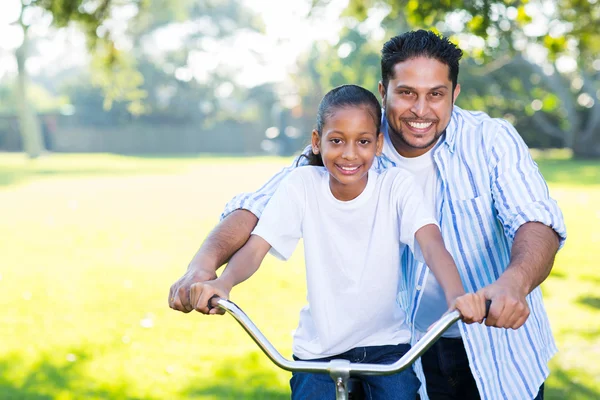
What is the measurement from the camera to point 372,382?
276cm

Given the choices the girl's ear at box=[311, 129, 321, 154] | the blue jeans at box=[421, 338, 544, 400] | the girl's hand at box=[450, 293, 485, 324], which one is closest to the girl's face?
the girl's ear at box=[311, 129, 321, 154]

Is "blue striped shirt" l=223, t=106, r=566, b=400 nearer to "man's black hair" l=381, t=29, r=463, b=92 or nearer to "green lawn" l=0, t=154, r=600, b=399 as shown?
"man's black hair" l=381, t=29, r=463, b=92

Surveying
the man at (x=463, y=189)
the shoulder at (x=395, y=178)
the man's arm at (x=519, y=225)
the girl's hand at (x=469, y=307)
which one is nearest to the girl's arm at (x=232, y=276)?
the man at (x=463, y=189)

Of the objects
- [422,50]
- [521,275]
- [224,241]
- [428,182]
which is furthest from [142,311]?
[521,275]

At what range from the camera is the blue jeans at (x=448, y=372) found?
3.43 m

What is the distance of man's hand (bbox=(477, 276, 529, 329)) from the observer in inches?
91.0

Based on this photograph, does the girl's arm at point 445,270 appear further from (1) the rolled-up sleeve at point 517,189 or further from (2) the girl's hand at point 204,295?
(2) the girl's hand at point 204,295

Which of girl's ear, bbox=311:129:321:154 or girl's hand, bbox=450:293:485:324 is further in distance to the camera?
girl's ear, bbox=311:129:321:154

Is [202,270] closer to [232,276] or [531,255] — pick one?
[232,276]

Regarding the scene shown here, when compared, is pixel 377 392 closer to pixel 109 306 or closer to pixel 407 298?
pixel 407 298

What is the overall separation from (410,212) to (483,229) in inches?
23.2

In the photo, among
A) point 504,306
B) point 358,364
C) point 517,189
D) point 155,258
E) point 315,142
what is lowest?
point 155,258

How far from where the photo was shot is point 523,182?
3.01 m

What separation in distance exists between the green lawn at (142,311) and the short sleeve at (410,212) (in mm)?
3032
